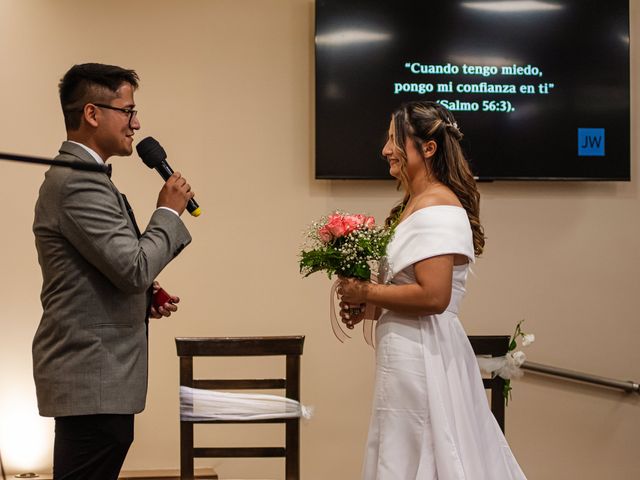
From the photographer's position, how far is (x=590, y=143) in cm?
459

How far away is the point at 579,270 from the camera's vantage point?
4.74 m

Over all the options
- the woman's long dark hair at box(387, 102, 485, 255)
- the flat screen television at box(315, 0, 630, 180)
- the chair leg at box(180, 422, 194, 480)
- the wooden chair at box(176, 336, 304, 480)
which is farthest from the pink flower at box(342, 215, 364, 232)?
the flat screen television at box(315, 0, 630, 180)

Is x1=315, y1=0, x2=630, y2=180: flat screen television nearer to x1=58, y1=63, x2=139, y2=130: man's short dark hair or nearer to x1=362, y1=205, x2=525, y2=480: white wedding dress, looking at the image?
x1=362, y1=205, x2=525, y2=480: white wedding dress

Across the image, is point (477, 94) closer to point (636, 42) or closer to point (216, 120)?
point (636, 42)

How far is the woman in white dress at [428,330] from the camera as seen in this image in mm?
2820

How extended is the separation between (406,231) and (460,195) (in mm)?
239

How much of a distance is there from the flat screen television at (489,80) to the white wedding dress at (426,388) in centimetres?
158

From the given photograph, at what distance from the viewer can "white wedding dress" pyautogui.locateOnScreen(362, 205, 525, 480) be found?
2.82m

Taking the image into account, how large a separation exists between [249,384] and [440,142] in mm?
1202

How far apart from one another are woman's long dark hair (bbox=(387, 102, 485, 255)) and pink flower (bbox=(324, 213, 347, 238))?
1.00 ft

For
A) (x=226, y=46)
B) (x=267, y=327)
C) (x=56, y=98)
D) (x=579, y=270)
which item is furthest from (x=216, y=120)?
(x=579, y=270)

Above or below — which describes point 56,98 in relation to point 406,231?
above

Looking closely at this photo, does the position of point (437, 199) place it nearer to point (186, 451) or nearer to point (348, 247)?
point (348, 247)

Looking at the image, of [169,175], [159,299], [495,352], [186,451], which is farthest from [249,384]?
[169,175]
